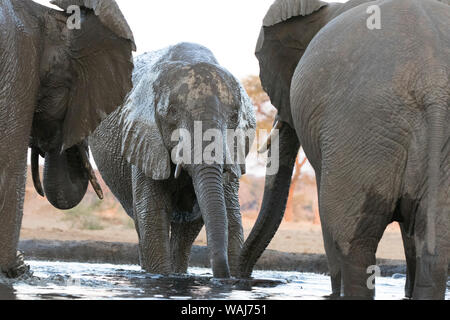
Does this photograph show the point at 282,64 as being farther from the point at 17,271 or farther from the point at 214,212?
the point at 17,271

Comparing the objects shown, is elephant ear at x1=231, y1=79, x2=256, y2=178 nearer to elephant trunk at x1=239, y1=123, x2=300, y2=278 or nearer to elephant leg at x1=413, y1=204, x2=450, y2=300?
elephant trunk at x1=239, y1=123, x2=300, y2=278

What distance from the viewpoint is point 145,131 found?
6.84m

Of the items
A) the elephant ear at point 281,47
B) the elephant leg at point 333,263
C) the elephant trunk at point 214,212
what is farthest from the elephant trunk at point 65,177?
the elephant leg at point 333,263

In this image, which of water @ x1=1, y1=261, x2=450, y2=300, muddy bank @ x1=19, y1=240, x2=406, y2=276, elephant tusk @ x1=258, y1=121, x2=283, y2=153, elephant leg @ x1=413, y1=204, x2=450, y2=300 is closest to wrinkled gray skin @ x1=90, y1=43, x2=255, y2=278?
water @ x1=1, y1=261, x2=450, y2=300

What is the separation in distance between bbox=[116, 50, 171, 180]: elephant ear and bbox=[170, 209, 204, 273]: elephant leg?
0.97 m

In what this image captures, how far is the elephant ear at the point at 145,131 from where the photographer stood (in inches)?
260

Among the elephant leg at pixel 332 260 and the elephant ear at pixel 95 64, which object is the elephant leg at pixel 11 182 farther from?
the elephant leg at pixel 332 260

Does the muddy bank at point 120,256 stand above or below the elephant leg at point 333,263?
above

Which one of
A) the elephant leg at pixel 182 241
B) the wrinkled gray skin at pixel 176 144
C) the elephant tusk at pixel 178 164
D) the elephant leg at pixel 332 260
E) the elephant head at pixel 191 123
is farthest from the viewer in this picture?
the elephant leg at pixel 182 241

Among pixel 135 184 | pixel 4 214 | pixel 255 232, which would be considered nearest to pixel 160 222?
pixel 135 184

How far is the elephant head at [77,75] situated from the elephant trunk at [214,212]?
0.72 meters

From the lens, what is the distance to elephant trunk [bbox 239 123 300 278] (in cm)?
552

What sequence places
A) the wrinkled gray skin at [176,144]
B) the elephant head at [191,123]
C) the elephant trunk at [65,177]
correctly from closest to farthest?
1. the elephant head at [191,123]
2. the wrinkled gray skin at [176,144]
3. the elephant trunk at [65,177]

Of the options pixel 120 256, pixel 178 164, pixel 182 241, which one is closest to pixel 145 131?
pixel 178 164
